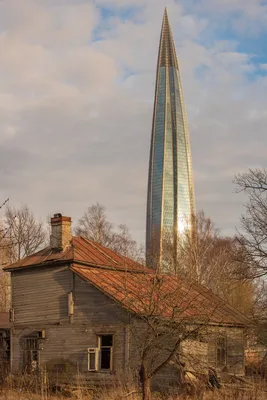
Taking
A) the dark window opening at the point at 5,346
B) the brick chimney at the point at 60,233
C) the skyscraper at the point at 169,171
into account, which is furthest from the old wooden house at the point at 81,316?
the skyscraper at the point at 169,171

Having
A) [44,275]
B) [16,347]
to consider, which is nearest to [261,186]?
[44,275]

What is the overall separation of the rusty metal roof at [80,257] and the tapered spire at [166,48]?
411 ft

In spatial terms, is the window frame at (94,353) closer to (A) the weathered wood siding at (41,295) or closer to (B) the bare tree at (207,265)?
(A) the weathered wood siding at (41,295)

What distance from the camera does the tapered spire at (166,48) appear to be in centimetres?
14850

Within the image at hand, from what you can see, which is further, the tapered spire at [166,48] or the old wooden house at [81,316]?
the tapered spire at [166,48]

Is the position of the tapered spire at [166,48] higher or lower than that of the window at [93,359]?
higher

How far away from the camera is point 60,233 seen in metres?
26.3

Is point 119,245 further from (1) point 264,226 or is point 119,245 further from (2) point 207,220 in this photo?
Result: (1) point 264,226

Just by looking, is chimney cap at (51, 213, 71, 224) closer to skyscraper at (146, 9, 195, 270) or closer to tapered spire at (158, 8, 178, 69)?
skyscraper at (146, 9, 195, 270)

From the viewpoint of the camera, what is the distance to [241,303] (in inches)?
1829

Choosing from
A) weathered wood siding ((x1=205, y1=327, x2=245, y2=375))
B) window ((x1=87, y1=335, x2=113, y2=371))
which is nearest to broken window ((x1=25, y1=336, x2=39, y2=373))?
window ((x1=87, y1=335, x2=113, y2=371))

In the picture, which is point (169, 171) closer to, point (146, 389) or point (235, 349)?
point (235, 349)

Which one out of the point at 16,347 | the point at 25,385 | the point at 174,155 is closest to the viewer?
the point at 25,385

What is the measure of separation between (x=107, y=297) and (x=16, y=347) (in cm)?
596
